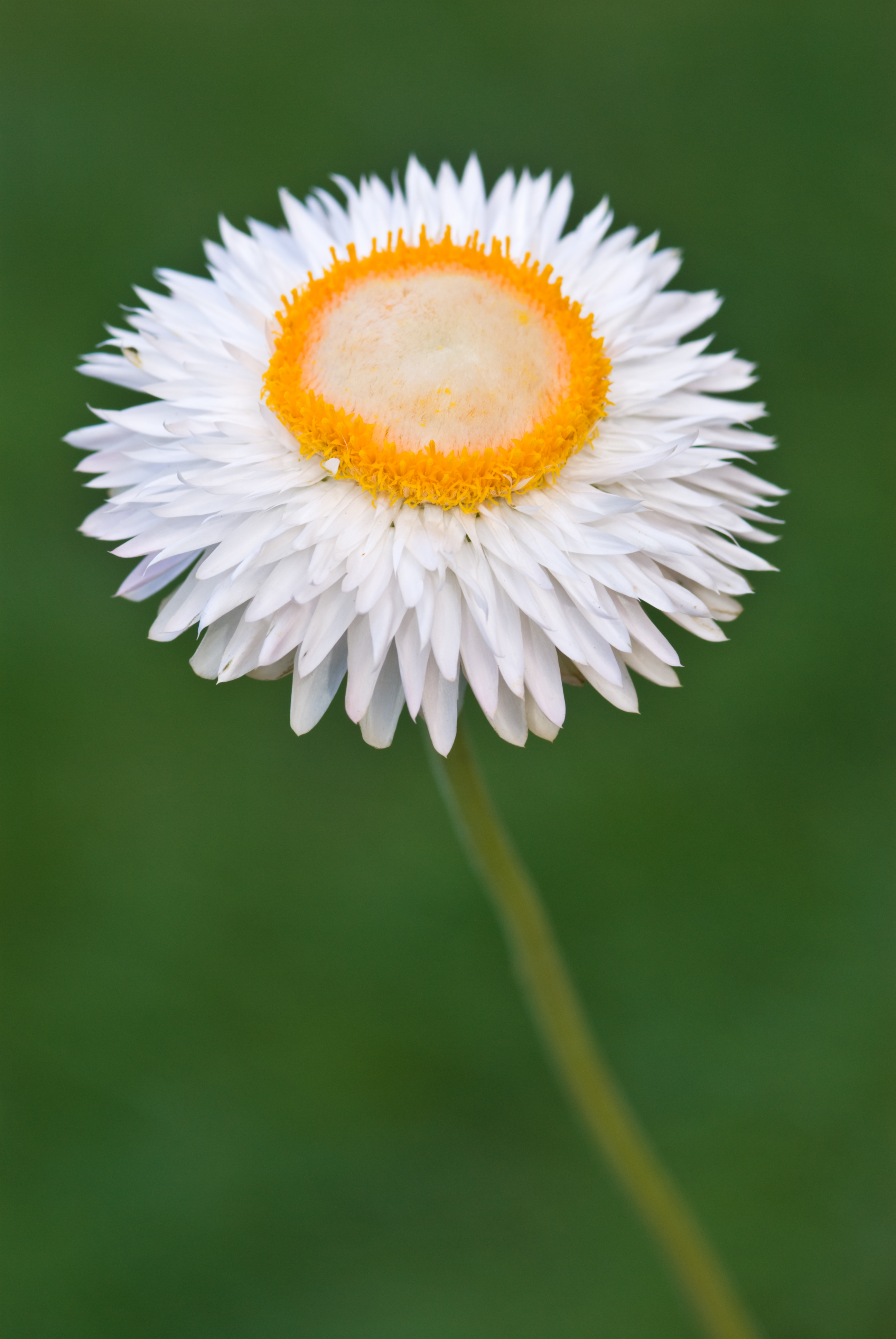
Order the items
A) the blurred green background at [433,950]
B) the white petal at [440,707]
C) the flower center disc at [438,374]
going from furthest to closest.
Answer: the blurred green background at [433,950], the flower center disc at [438,374], the white petal at [440,707]

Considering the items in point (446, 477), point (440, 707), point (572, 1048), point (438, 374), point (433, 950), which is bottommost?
point (572, 1048)

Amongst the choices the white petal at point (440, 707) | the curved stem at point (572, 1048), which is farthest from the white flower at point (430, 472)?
the curved stem at point (572, 1048)

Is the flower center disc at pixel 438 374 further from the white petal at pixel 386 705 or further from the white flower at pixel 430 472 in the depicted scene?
the white petal at pixel 386 705

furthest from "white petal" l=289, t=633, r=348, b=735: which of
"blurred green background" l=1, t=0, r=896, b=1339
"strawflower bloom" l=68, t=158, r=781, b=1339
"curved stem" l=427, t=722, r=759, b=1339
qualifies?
"blurred green background" l=1, t=0, r=896, b=1339

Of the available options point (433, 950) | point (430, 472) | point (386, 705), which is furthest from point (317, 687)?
point (433, 950)

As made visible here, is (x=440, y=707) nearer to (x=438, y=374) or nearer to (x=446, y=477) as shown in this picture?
(x=446, y=477)

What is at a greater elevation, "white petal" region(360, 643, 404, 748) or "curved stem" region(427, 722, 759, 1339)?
"white petal" region(360, 643, 404, 748)

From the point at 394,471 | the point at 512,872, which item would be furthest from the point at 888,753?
the point at 394,471

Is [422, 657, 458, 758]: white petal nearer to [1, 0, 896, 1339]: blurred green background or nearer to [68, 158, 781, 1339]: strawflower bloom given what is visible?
[68, 158, 781, 1339]: strawflower bloom
